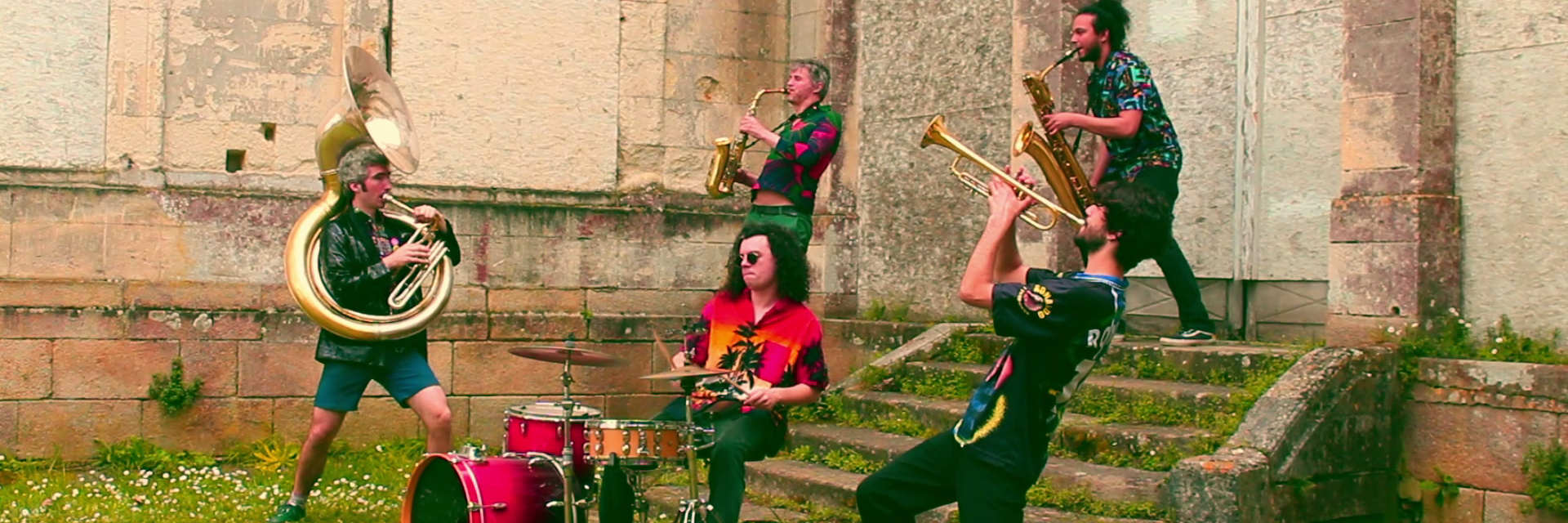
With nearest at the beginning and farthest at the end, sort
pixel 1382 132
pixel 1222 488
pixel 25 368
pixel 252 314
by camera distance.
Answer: pixel 1222 488 < pixel 1382 132 < pixel 25 368 < pixel 252 314

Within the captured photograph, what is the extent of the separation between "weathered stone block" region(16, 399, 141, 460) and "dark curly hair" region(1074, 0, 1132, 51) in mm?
5324

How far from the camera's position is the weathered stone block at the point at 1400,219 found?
716cm

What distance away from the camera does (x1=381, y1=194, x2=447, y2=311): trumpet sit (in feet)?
23.1

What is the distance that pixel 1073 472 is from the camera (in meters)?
6.99

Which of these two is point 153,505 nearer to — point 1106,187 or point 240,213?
point 240,213

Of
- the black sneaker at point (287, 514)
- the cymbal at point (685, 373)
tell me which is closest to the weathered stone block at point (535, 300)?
the black sneaker at point (287, 514)

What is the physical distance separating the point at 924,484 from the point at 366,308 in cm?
293

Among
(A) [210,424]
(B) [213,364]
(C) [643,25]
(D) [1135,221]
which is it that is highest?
(C) [643,25]

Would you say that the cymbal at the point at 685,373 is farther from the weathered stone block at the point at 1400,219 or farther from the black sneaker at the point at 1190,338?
the weathered stone block at the point at 1400,219

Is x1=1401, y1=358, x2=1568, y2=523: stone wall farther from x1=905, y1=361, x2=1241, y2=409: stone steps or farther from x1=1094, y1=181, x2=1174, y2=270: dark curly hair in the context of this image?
x1=1094, y1=181, x2=1174, y2=270: dark curly hair

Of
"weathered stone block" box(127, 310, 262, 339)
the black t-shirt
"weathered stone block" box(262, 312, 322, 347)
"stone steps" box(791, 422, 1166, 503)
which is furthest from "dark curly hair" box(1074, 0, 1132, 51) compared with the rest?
"weathered stone block" box(127, 310, 262, 339)

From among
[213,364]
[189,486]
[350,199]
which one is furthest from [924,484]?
[213,364]

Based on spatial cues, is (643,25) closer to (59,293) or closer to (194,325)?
(194,325)

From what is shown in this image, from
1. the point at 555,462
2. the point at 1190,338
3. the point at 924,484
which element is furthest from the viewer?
the point at 1190,338
